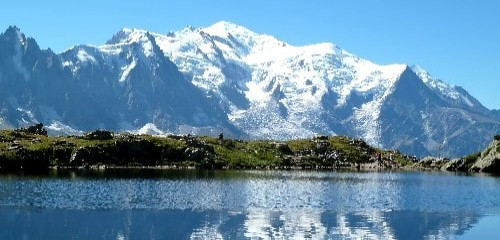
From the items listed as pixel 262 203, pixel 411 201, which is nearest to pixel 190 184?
pixel 262 203

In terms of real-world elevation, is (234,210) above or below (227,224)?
above

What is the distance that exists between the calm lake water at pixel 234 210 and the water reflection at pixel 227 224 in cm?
11

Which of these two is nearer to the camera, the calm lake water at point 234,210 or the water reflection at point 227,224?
the water reflection at point 227,224

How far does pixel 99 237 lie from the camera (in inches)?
2785

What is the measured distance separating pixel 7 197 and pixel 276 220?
41857 mm

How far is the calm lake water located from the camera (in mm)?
76250

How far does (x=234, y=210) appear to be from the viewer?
313ft

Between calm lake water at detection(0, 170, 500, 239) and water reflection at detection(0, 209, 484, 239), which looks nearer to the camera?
water reflection at detection(0, 209, 484, 239)

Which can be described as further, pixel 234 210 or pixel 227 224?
pixel 234 210

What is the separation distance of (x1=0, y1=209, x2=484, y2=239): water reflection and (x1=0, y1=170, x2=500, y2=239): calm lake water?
110mm

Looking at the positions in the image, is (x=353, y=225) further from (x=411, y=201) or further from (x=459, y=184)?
(x=459, y=184)

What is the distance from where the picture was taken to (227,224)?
8162 centimetres

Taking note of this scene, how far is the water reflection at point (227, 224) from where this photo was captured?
7362cm

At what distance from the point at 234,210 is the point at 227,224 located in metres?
13.8
